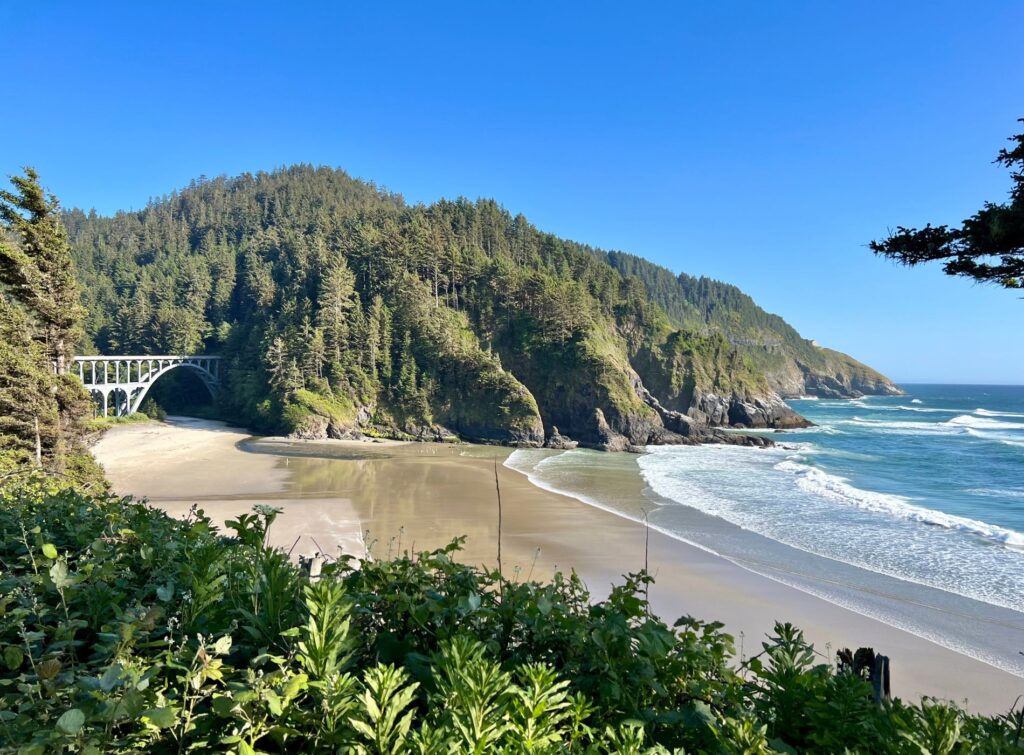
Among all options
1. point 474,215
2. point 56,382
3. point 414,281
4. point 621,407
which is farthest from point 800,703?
point 474,215

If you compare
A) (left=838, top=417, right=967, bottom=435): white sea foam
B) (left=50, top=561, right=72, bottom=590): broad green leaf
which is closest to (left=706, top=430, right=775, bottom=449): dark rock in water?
(left=838, top=417, right=967, bottom=435): white sea foam

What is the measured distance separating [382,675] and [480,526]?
1788 cm

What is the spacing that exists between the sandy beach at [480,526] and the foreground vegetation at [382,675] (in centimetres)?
48

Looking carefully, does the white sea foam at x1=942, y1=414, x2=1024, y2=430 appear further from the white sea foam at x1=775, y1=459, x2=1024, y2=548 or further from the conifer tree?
the conifer tree

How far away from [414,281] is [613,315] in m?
27.8

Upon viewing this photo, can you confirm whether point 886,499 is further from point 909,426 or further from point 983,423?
point 983,423

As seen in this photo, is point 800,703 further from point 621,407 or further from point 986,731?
point 621,407

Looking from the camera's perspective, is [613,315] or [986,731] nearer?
[986,731]

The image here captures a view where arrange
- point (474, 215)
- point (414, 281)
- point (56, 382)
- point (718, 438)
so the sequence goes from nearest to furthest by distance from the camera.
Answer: point (56, 382) → point (718, 438) → point (414, 281) → point (474, 215)

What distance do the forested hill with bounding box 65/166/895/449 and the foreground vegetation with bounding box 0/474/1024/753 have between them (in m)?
44.4

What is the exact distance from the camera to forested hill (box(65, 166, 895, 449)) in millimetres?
49844

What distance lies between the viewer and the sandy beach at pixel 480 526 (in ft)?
33.9

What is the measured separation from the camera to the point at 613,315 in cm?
7088

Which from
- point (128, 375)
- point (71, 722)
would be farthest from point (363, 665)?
point (128, 375)
